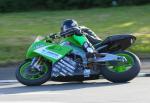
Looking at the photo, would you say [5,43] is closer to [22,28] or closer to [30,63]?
[22,28]

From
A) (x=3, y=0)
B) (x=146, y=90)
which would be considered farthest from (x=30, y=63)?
(x=3, y=0)

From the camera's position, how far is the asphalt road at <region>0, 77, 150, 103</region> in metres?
10.6

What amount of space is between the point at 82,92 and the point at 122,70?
1582 mm

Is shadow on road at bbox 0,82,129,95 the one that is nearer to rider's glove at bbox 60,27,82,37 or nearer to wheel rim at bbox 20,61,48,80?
wheel rim at bbox 20,61,48,80

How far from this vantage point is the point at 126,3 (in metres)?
28.5

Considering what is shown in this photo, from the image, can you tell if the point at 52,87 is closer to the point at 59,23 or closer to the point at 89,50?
the point at 89,50

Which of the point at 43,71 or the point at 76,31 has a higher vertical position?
the point at 76,31

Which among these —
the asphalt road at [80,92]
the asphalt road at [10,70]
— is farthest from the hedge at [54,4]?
the asphalt road at [80,92]

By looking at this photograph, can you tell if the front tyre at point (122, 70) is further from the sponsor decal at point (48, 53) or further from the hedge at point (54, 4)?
the hedge at point (54, 4)

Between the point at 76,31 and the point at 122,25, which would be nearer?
the point at 76,31

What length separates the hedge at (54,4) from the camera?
92.5 feet

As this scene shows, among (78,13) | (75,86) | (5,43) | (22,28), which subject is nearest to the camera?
(75,86)

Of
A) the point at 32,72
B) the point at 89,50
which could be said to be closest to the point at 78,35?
the point at 89,50

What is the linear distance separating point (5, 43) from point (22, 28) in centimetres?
291
